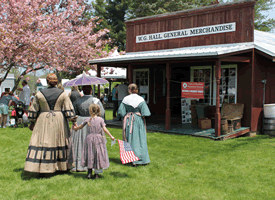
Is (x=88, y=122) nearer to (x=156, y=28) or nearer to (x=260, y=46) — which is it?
(x=260, y=46)

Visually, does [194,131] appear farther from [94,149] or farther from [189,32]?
[94,149]

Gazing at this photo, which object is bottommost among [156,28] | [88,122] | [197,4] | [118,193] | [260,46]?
[118,193]

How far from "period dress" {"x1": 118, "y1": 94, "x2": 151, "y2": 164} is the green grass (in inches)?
12.8

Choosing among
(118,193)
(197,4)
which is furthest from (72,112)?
(197,4)

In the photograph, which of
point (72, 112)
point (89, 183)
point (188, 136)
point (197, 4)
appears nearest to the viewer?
point (89, 183)

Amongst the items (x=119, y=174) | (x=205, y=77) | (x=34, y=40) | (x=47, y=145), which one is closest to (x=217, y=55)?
(x=205, y=77)

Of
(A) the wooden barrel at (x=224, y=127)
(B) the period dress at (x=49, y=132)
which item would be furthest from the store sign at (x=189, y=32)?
(B) the period dress at (x=49, y=132)

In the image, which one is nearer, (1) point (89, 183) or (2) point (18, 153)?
(1) point (89, 183)

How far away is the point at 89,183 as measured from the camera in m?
4.76

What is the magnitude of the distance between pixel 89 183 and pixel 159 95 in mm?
9277

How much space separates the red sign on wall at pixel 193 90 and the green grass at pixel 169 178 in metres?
2.04

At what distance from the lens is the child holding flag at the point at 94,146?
479 cm

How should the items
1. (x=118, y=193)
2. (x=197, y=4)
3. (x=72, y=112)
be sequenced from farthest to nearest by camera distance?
(x=197, y=4), (x=72, y=112), (x=118, y=193)

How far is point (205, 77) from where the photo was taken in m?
11.6
